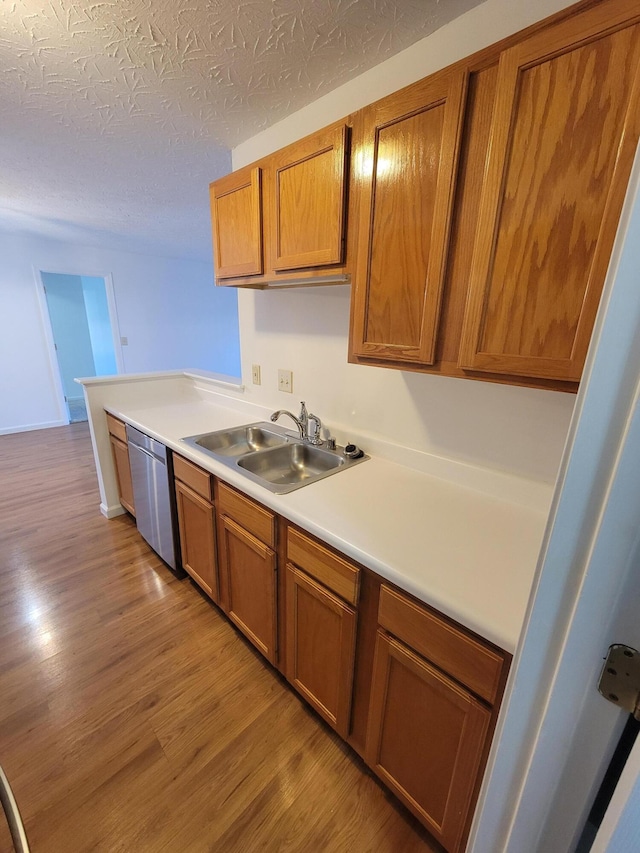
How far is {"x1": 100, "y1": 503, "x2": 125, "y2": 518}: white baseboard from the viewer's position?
263cm

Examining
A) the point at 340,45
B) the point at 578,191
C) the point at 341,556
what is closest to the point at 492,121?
the point at 578,191

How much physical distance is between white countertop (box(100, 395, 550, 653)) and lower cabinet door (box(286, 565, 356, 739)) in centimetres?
24

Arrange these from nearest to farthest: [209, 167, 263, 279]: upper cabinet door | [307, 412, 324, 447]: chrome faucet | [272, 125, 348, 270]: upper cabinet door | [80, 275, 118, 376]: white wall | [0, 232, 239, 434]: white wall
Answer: [272, 125, 348, 270]: upper cabinet door → [209, 167, 263, 279]: upper cabinet door → [307, 412, 324, 447]: chrome faucet → [0, 232, 239, 434]: white wall → [80, 275, 118, 376]: white wall

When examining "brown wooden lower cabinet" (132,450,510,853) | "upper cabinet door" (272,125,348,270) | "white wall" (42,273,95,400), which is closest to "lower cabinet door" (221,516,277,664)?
"brown wooden lower cabinet" (132,450,510,853)

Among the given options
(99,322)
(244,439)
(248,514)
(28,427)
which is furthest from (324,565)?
(99,322)

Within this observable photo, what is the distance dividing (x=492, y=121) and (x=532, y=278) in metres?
0.40

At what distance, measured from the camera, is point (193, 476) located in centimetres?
164

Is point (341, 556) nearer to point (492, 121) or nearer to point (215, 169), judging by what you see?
point (492, 121)

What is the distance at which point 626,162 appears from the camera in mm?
685

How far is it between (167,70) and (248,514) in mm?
1716

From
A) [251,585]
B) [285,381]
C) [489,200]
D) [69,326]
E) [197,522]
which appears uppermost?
[489,200]

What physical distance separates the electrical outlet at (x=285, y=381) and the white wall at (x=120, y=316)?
4.08m

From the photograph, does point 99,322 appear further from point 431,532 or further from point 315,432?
point 431,532

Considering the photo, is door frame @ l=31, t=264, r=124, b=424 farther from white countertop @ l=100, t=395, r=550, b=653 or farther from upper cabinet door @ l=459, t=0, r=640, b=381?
upper cabinet door @ l=459, t=0, r=640, b=381
